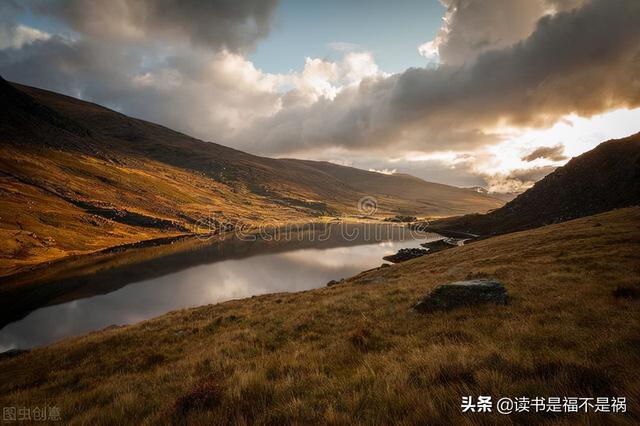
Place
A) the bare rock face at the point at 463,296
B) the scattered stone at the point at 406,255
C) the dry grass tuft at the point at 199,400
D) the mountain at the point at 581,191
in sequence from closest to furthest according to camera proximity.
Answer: the dry grass tuft at the point at 199,400 → the bare rock face at the point at 463,296 → the scattered stone at the point at 406,255 → the mountain at the point at 581,191

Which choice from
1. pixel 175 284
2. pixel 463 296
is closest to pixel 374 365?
pixel 463 296

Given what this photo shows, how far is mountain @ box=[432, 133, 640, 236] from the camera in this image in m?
69.4

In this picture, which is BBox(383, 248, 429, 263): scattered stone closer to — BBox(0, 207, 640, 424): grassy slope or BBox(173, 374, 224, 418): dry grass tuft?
BBox(0, 207, 640, 424): grassy slope

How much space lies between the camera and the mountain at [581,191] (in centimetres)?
6938

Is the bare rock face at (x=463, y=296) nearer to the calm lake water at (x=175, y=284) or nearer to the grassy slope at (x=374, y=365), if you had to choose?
the grassy slope at (x=374, y=365)

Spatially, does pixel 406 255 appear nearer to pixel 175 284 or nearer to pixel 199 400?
pixel 175 284

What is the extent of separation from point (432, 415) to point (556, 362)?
273cm

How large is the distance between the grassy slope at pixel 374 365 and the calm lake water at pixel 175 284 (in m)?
25.5

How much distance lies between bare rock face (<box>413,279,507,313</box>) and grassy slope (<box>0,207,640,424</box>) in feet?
1.71

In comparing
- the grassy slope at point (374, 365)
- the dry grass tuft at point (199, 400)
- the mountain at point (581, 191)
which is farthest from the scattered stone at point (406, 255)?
the dry grass tuft at point (199, 400)

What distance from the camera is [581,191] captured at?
80.1m

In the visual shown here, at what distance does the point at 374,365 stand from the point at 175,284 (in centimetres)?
Result: 5459

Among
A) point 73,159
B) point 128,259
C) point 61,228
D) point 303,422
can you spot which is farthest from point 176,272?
point 73,159

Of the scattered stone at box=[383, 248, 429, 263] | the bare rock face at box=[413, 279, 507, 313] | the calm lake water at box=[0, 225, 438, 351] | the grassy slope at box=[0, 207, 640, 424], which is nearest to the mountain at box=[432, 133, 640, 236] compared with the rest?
the scattered stone at box=[383, 248, 429, 263]
